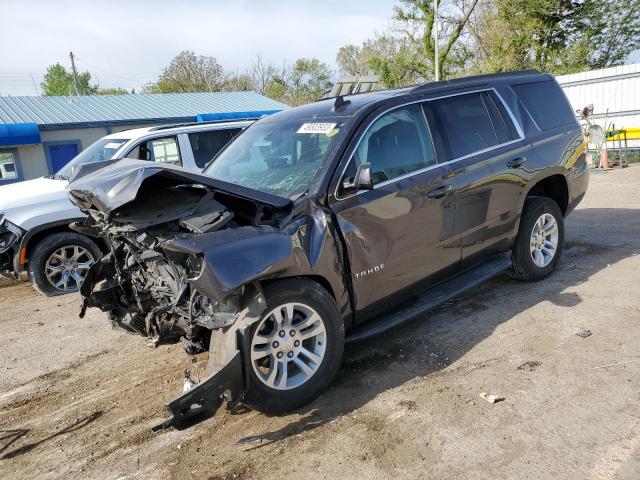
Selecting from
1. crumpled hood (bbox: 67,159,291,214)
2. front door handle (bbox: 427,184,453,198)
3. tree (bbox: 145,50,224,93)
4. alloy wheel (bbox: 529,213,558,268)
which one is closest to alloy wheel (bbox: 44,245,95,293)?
crumpled hood (bbox: 67,159,291,214)

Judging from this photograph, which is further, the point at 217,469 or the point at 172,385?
the point at 172,385

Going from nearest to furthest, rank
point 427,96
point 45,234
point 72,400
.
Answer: point 72,400 → point 427,96 → point 45,234

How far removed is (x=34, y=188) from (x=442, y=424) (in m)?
6.54

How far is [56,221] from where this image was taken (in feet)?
21.3

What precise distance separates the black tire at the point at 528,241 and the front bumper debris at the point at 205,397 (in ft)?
10.8

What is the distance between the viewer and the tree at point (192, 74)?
48.8 metres

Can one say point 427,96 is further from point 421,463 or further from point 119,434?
point 119,434

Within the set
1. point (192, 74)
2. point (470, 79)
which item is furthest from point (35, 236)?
point (192, 74)

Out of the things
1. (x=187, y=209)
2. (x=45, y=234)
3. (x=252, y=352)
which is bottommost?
(x=252, y=352)

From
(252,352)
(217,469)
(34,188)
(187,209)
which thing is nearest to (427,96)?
(187,209)

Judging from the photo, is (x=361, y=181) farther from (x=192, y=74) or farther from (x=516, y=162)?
(x=192, y=74)

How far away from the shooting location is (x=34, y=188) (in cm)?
711

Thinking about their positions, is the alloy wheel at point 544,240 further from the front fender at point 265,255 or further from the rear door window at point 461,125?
the front fender at point 265,255

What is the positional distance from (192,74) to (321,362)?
5016cm
